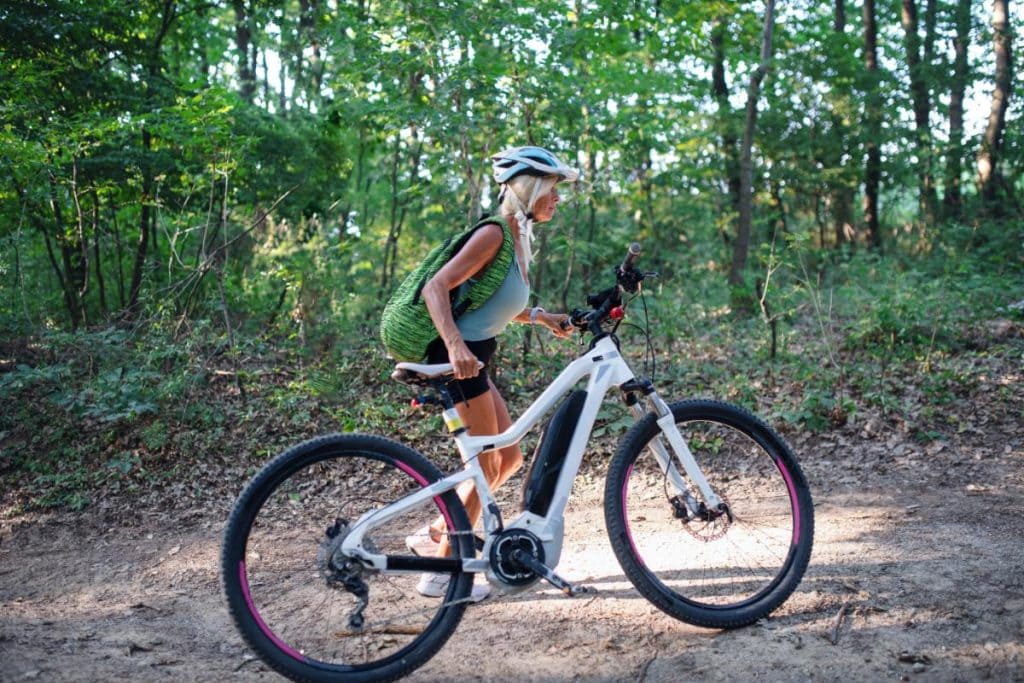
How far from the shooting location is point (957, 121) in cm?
1450

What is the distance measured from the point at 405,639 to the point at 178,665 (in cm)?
94

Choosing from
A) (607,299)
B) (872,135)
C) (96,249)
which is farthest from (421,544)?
(872,135)

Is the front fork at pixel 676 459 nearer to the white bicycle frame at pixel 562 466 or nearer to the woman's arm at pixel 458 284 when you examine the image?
the white bicycle frame at pixel 562 466

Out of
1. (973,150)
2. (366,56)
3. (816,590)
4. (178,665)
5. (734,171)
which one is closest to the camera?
(178,665)

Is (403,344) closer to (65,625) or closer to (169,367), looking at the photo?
(65,625)

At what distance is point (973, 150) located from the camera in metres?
13.7

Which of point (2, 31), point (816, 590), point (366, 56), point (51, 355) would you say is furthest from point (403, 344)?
point (2, 31)

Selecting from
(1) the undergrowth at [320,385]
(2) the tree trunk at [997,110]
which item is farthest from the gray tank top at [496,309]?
(2) the tree trunk at [997,110]

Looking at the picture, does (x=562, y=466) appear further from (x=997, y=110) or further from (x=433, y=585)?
(x=997, y=110)

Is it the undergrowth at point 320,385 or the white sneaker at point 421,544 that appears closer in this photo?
the white sneaker at point 421,544

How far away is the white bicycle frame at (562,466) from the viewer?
290cm

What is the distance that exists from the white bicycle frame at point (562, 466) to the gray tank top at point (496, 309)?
1.22 ft

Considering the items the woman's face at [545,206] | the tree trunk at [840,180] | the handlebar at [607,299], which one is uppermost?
the tree trunk at [840,180]

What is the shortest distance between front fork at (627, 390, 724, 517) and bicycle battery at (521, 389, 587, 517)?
0.85ft
